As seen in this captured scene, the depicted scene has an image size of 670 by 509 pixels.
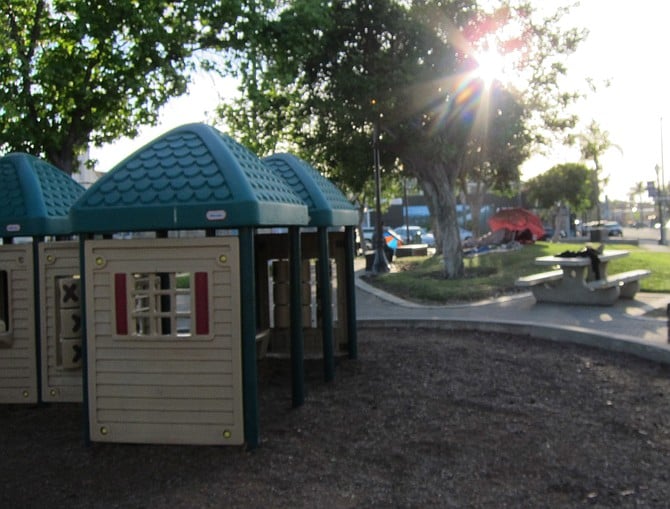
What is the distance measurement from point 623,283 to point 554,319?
232cm

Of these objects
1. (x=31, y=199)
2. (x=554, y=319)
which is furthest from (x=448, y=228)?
(x=31, y=199)

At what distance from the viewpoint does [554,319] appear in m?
10.2

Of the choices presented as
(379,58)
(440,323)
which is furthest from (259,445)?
(379,58)

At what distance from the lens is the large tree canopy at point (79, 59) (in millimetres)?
9594

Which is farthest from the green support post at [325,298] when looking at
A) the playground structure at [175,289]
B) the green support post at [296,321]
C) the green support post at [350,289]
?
the playground structure at [175,289]

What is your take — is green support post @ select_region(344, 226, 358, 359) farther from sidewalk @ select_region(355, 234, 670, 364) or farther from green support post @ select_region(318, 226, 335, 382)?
sidewalk @ select_region(355, 234, 670, 364)

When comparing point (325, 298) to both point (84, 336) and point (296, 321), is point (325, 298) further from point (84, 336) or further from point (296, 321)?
point (84, 336)

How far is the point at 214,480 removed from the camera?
4.05 meters

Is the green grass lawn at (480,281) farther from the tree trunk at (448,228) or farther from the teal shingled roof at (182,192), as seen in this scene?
the teal shingled roof at (182,192)

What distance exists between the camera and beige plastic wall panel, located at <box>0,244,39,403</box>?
5.80 m

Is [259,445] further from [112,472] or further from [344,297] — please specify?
[344,297]

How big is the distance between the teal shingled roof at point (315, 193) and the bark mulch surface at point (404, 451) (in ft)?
4.95

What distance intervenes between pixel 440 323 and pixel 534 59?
1037 centimetres

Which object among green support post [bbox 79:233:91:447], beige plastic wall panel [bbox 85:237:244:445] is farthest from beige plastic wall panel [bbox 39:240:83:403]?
beige plastic wall panel [bbox 85:237:244:445]
